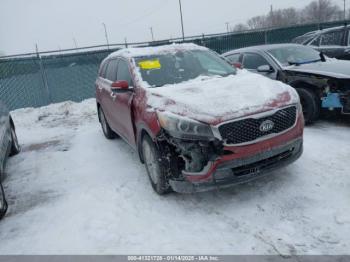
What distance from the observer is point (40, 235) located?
11.9ft

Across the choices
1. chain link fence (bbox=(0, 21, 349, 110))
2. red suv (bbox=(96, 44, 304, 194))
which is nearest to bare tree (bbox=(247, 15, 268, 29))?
chain link fence (bbox=(0, 21, 349, 110))

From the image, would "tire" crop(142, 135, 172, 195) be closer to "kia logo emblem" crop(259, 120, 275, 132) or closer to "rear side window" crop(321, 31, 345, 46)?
"kia logo emblem" crop(259, 120, 275, 132)

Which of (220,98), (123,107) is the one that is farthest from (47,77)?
(220,98)

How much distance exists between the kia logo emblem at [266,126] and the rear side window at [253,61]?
12.4 feet

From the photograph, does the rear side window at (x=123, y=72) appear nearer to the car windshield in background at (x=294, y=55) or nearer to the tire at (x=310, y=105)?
the tire at (x=310, y=105)

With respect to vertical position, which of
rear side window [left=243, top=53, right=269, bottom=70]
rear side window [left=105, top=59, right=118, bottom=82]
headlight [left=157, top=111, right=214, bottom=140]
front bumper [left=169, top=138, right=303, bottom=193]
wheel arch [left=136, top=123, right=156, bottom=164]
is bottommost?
front bumper [left=169, top=138, right=303, bottom=193]

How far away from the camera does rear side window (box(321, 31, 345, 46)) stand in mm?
9339

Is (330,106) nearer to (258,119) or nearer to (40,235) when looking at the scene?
(258,119)

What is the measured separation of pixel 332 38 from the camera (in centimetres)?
956

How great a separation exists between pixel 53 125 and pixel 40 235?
638 centimetres

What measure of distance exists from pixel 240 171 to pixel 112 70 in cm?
345

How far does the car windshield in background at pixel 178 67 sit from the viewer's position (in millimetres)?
4641

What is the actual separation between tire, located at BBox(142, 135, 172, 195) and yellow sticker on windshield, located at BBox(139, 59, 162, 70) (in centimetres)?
121

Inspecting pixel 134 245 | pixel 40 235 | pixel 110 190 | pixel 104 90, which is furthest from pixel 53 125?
pixel 134 245
